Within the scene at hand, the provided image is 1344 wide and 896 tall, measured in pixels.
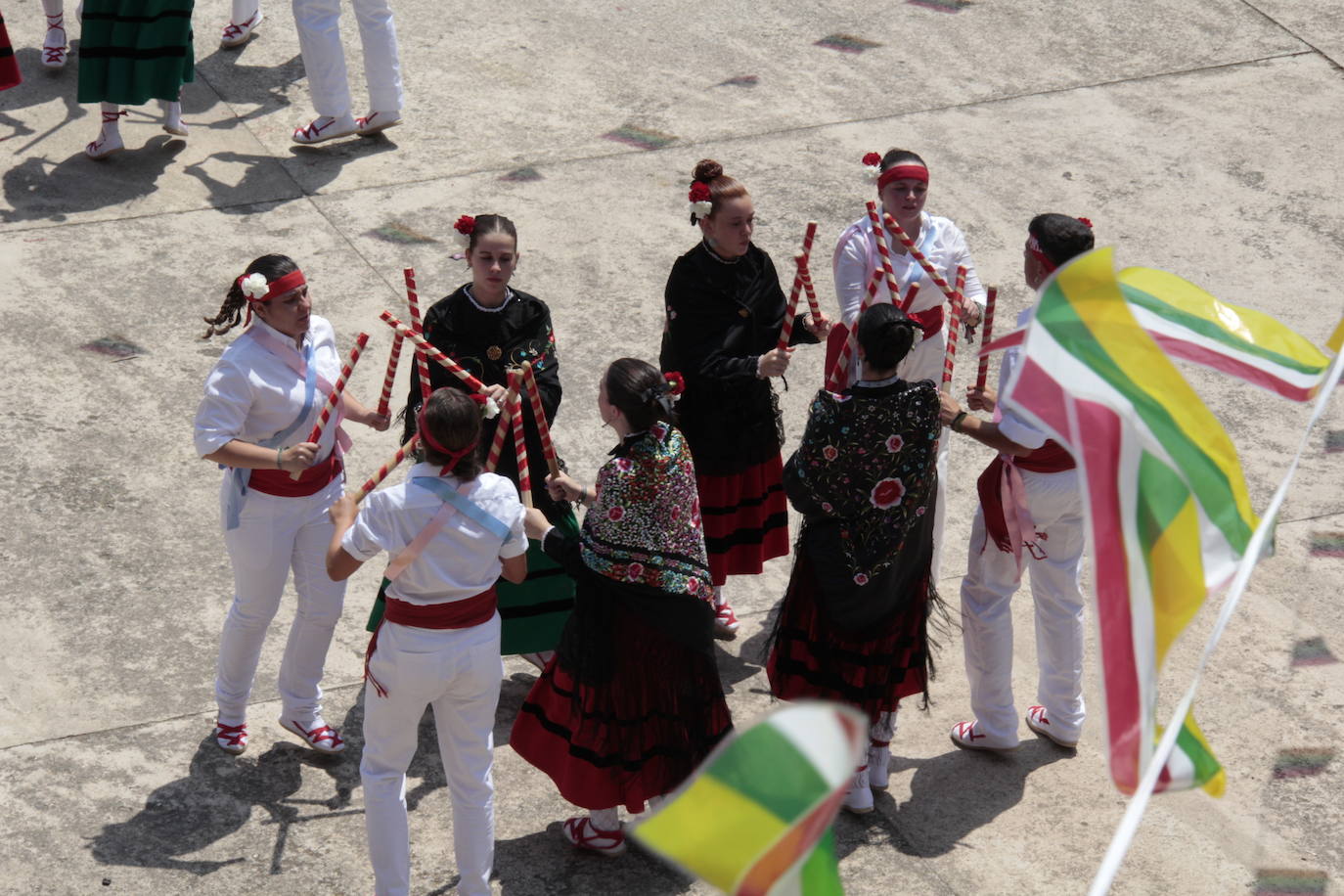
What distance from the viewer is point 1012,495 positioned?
193 inches

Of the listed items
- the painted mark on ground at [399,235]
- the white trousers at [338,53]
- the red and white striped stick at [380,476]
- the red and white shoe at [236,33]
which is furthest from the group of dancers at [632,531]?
the red and white shoe at [236,33]

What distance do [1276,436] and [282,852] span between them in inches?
179

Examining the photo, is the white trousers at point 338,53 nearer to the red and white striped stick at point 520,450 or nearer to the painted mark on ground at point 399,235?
the painted mark on ground at point 399,235

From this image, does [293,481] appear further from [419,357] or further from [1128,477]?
[1128,477]

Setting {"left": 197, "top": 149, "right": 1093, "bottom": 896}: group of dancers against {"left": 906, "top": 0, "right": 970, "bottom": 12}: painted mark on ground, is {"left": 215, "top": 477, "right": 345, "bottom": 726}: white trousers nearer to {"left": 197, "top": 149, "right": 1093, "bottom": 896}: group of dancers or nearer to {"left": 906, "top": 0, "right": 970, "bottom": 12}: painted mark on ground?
{"left": 197, "top": 149, "right": 1093, "bottom": 896}: group of dancers

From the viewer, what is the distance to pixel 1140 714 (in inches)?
110

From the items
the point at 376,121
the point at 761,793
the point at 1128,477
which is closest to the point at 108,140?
the point at 376,121

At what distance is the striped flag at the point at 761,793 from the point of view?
221 cm

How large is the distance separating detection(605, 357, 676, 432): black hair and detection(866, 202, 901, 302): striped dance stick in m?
1.14

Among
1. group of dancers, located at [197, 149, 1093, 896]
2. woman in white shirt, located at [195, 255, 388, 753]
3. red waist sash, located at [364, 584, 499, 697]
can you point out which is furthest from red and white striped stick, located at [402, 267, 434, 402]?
red waist sash, located at [364, 584, 499, 697]

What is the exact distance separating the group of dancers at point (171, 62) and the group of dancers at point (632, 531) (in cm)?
373

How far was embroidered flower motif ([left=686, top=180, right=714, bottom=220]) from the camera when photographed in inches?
209

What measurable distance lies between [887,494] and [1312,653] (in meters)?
2.01

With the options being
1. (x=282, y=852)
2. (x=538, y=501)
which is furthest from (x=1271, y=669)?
(x=282, y=852)
